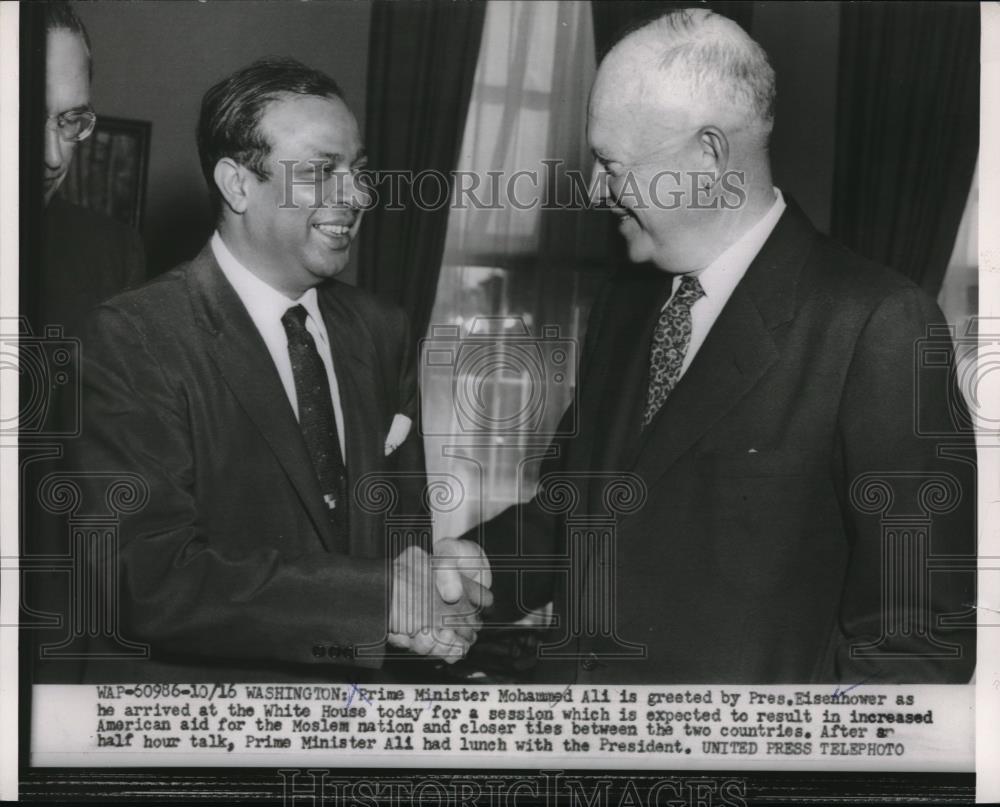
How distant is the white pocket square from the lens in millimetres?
2957

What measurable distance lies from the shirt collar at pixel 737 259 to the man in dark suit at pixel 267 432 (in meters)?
0.84

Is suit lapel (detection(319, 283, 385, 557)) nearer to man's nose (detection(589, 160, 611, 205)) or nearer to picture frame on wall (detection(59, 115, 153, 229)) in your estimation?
picture frame on wall (detection(59, 115, 153, 229))

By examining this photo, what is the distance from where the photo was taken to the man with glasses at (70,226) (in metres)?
2.93

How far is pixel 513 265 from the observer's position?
2.96 m

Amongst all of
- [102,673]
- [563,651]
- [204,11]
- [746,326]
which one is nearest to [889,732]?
[563,651]

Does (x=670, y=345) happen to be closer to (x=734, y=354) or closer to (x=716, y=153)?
(x=734, y=354)

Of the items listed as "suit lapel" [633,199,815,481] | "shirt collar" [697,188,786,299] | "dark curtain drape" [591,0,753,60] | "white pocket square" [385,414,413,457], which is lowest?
"white pocket square" [385,414,413,457]

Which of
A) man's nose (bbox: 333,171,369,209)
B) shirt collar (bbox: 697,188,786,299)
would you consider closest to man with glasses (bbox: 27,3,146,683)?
man's nose (bbox: 333,171,369,209)

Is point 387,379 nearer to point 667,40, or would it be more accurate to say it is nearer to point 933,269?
point 667,40

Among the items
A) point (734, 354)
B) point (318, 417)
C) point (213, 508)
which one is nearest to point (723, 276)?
point (734, 354)

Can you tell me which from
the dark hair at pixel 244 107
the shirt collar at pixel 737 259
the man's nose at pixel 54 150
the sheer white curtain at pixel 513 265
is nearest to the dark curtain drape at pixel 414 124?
the sheer white curtain at pixel 513 265

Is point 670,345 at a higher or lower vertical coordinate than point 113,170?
lower

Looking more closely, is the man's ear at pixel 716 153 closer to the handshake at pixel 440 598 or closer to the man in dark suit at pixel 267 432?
the man in dark suit at pixel 267 432

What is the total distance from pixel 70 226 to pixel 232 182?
1.53 feet
